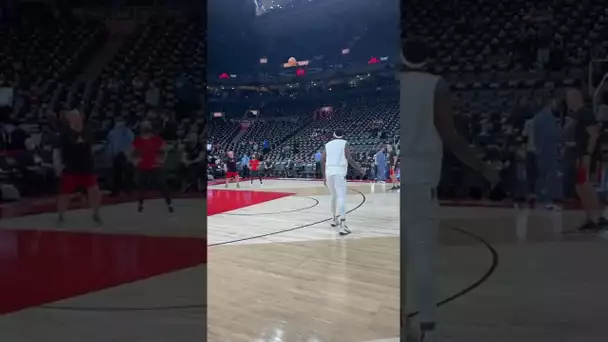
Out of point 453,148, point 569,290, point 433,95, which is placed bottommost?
point 569,290

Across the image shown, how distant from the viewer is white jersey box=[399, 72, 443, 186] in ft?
6.08

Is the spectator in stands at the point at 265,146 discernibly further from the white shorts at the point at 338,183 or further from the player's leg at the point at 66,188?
the player's leg at the point at 66,188

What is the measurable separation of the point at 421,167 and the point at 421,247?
1.04 feet

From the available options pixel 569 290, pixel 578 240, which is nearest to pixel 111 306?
pixel 569 290

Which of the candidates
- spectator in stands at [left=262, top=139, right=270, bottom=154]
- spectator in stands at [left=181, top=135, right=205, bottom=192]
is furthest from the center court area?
spectator in stands at [left=262, top=139, right=270, bottom=154]

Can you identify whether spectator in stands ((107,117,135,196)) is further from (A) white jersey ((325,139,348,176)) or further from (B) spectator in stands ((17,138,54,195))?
(A) white jersey ((325,139,348,176))

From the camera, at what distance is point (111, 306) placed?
2.24 meters

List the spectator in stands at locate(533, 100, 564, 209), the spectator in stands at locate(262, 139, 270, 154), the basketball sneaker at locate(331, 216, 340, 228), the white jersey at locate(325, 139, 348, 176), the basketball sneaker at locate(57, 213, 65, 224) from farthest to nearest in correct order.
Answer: the spectator in stands at locate(262, 139, 270, 154)
the basketball sneaker at locate(331, 216, 340, 228)
the white jersey at locate(325, 139, 348, 176)
the basketball sneaker at locate(57, 213, 65, 224)
the spectator in stands at locate(533, 100, 564, 209)

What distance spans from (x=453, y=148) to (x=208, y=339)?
135 cm

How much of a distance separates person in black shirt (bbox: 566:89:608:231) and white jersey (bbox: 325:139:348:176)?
2.79 metres

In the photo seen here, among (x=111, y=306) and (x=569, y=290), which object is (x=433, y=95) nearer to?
(x=569, y=290)

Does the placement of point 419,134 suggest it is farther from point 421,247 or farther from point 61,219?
point 61,219

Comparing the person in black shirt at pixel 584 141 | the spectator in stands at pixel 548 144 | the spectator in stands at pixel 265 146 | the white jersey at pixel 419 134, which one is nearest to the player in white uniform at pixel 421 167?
the white jersey at pixel 419 134

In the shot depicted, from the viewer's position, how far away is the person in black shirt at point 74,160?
1.98 m
